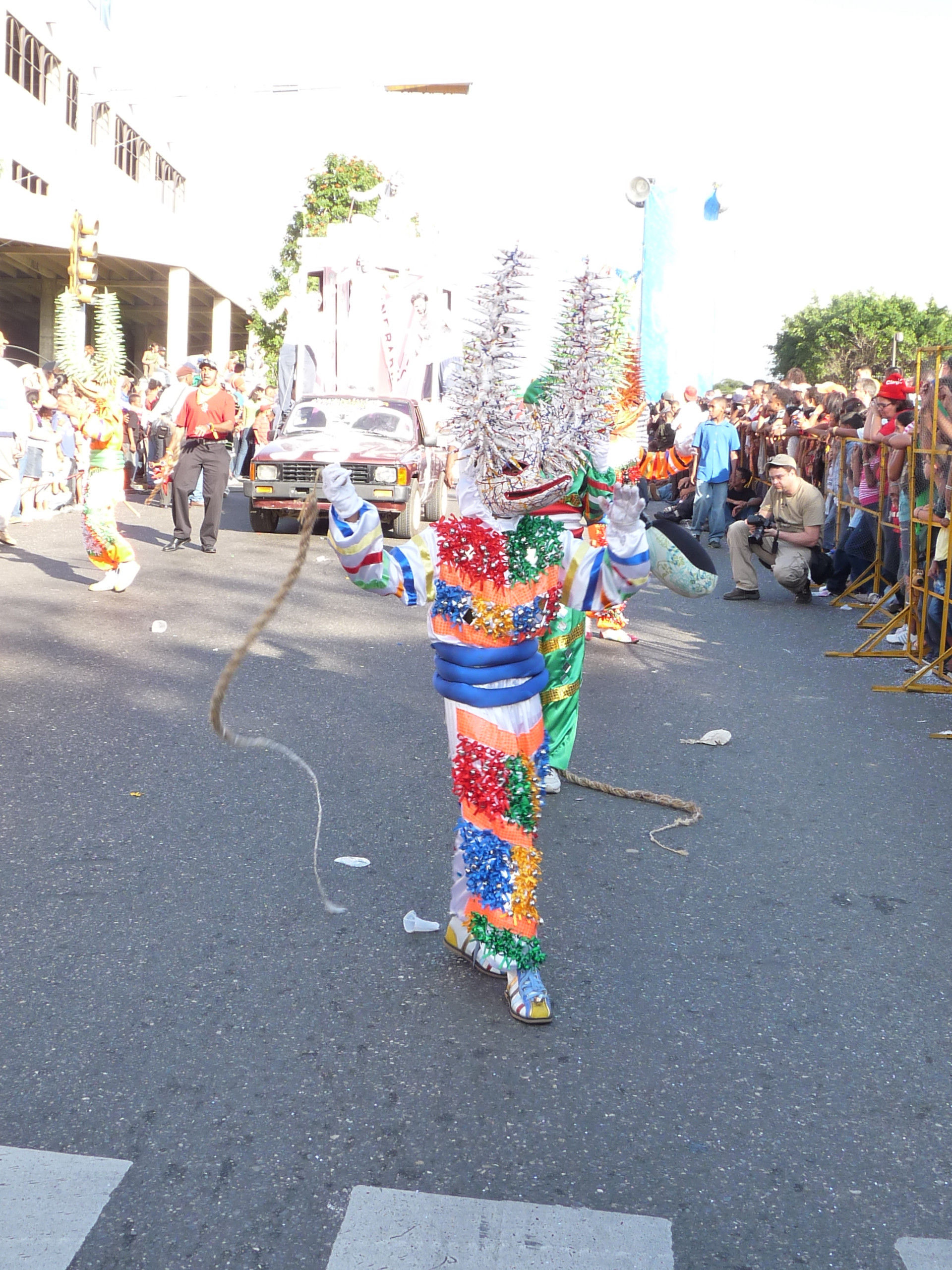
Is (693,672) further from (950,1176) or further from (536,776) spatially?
(950,1176)

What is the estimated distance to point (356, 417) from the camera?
16500 millimetres

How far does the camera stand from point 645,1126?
3.11m

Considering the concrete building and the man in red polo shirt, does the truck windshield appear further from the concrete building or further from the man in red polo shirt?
the concrete building

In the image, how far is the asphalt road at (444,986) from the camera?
2.85 meters

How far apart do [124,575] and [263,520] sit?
4882 mm

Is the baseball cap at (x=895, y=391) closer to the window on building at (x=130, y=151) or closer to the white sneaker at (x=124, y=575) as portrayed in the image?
the white sneaker at (x=124, y=575)

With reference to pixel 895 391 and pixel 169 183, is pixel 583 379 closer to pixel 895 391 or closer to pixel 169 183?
pixel 895 391

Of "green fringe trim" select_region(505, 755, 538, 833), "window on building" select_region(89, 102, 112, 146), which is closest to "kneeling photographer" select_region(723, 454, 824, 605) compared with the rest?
"green fringe trim" select_region(505, 755, 538, 833)

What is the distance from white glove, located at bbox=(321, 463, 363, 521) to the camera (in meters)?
3.61

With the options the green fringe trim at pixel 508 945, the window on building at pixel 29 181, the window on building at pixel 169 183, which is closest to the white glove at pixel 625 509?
the green fringe trim at pixel 508 945

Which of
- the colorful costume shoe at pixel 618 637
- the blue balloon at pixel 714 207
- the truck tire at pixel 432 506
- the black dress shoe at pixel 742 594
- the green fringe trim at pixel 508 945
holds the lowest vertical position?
the green fringe trim at pixel 508 945

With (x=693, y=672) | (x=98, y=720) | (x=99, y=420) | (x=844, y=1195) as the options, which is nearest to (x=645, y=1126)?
(x=844, y=1195)

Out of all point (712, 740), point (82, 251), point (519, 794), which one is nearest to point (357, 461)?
point (82, 251)

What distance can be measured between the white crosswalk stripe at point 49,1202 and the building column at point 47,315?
110 ft
